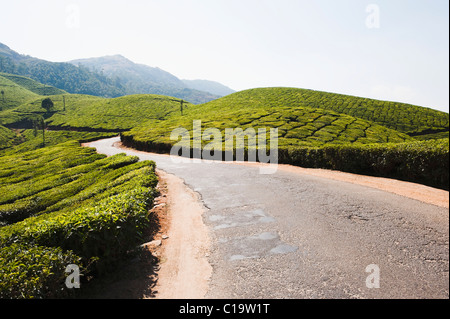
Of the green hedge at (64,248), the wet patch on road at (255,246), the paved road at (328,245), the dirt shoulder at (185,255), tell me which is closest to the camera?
the green hedge at (64,248)

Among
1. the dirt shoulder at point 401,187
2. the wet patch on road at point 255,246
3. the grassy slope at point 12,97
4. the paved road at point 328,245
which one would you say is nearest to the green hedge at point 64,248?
the paved road at point 328,245

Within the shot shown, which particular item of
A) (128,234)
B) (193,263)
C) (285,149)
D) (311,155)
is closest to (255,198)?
(193,263)

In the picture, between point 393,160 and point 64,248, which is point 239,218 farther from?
point 393,160

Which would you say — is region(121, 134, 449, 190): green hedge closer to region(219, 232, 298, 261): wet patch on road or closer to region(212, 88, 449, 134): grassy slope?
region(219, 232, 298, 261): wet patch on road

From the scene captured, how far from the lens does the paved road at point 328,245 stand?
4.96m

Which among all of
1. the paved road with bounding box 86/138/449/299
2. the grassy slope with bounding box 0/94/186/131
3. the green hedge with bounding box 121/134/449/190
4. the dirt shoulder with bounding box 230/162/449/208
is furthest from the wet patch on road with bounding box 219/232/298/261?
the grassy slope with bounding box 0/94/186/131

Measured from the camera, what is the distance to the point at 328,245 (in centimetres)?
644

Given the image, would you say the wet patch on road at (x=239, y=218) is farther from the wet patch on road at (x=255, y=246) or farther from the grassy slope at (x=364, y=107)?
the grassy slope at (x=364, y=107)

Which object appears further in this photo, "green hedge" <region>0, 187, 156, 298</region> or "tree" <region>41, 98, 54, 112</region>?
"tree" <region>41, 98, 54, 112</region>

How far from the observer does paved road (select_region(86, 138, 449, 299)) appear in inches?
195

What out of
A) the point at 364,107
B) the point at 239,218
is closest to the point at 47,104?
the point at 364,107

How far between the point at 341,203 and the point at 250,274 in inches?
205

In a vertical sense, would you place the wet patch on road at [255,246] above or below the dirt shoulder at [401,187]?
below
